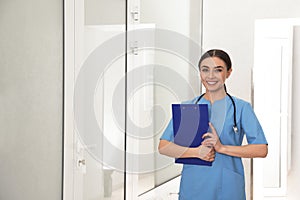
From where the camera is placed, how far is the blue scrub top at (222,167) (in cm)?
179

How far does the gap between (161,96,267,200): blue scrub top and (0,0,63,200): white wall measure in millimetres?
494

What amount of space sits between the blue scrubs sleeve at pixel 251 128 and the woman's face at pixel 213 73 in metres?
0.15

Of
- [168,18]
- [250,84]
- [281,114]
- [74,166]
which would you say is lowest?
[74,166]

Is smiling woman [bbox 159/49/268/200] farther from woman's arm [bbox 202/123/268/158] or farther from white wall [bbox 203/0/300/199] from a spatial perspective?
white wall [bbox 203/0/300/199]

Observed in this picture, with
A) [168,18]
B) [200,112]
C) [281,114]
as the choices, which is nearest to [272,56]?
[281,114]

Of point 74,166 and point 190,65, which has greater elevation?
point 190,65

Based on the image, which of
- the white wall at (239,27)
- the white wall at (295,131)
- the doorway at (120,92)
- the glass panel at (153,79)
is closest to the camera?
the doorway at (120,92)

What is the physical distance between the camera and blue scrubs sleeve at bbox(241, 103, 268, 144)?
184cm

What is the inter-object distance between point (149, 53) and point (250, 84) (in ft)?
2.97

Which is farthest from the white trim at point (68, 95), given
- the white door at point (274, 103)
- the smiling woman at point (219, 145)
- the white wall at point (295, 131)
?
the white wall at point (295, 131)

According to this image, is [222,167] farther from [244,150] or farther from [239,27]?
[239,27]

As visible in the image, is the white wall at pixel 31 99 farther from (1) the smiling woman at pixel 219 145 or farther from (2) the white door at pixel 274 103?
(2) the white door at pixel 274 103

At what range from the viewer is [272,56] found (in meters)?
2.81

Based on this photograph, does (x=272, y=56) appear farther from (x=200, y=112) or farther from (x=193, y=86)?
(x=200, y=112)
